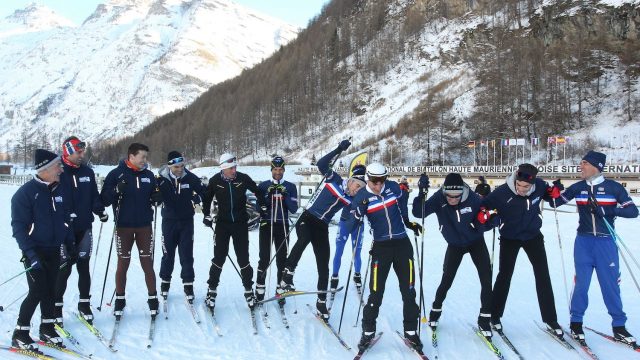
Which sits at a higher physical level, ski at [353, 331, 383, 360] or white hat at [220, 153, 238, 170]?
white hat at [220, 153, 238, 170]

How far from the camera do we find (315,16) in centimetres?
10688

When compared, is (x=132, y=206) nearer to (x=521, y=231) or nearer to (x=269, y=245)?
(x=269, y=245)

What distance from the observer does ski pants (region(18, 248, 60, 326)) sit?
4.55 meters

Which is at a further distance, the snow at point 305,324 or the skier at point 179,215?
the skier at point 179,215

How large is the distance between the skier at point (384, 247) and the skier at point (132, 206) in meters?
2.60

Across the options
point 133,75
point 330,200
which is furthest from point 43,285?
point 133,75

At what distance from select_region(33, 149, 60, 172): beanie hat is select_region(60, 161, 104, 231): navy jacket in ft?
2.26

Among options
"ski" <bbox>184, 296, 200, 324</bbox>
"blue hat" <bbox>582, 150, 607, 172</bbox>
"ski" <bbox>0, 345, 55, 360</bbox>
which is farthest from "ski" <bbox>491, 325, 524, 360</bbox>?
"ski" <bbox>0, 345, 55, 360</bbox>

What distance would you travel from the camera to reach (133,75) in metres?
154

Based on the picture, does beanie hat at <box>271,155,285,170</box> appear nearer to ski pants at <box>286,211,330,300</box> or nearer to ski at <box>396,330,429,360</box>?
ski pants at <box>286,211,330,300</box>

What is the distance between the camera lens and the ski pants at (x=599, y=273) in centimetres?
500

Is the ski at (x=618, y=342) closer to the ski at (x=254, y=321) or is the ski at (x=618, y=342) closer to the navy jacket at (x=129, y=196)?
the ski at (x=254, y=321)

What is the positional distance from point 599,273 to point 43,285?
5.76 meters

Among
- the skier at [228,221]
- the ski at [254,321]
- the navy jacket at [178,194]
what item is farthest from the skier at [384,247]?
the navy jacket at [178,194]
